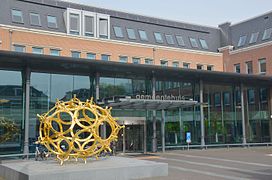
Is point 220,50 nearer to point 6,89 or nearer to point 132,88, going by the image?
point 132,88

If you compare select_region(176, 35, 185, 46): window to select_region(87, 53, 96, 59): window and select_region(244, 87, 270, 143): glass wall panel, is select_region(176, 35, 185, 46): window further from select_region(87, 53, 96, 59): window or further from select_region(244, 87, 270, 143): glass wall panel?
select_region(87, 53, 96, 59): window

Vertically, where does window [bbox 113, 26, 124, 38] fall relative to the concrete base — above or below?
above

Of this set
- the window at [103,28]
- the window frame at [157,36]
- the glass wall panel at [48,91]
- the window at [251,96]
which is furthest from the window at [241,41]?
the glass wall panel at [48,91]

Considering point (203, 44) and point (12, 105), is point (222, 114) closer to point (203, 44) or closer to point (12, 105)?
point (203, 44)

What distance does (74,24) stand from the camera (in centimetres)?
3164

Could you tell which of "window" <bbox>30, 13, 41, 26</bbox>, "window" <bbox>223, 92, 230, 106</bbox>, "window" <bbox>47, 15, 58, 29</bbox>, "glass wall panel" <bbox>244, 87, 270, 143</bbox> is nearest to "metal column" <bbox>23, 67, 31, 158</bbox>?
"window" <bbox>30, 13, 41, 26</bbox>

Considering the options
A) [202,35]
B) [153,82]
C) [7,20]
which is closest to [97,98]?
[153,82]

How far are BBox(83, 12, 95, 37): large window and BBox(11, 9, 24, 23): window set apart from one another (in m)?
5.28

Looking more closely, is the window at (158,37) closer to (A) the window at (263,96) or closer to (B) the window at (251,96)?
(B) the window at (251,96)

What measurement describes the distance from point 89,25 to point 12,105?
12546 millimetres

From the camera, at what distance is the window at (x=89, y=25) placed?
105 feet

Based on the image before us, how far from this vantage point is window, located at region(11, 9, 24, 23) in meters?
28.9

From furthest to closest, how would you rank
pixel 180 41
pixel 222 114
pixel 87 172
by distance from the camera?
1. pixel 180 41
2. pixel 222 114
3. pixel 87 172

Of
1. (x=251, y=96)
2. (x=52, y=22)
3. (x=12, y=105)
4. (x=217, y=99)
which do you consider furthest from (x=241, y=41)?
(x=12, y=105)
